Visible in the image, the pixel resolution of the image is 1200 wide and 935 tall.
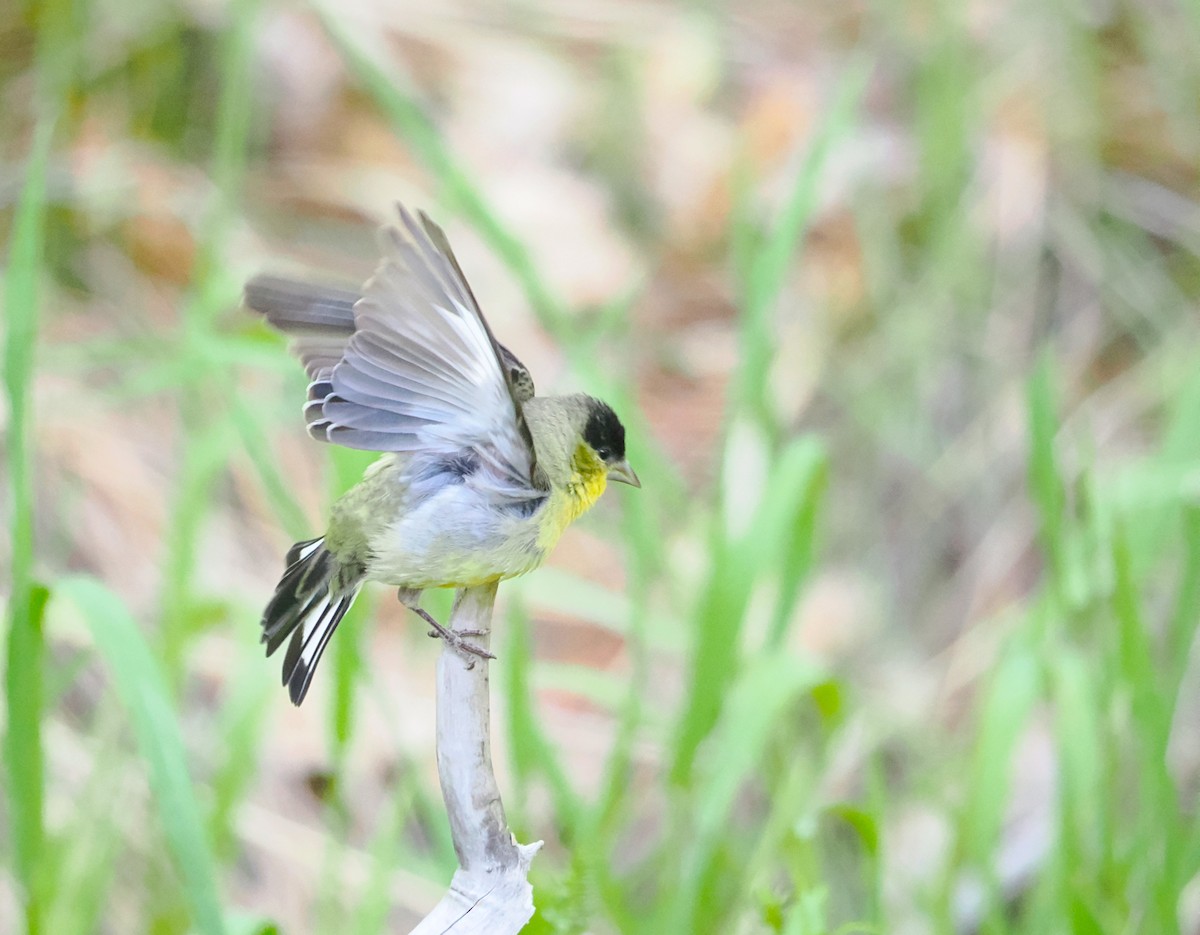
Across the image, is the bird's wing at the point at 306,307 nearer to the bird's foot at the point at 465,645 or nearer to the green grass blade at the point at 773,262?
the bird's foot at the point at 465,645

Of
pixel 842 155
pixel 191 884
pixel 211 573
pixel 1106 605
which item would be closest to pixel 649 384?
pixel 842 155

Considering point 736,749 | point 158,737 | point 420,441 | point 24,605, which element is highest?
point 420,441

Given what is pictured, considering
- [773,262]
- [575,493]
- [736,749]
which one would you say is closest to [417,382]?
[575,493]

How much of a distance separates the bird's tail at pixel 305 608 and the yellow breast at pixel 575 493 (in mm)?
175

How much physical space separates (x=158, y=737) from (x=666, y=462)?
1.48m

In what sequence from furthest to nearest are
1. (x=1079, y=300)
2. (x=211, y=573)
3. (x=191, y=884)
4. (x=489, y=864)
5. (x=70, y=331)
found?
(x=1079, y=300) < (x=70, y=331) < (x=211, y=573) < (x=191, y=884) < (x=489, y=864)

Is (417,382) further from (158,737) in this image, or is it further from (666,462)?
(666,462)

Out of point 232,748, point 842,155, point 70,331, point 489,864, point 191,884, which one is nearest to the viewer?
point 489,864

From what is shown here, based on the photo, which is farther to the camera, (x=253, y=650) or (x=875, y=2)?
(x=875, y=2)

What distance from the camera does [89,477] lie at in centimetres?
286

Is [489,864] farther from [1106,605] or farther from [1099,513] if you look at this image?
[1106,605]

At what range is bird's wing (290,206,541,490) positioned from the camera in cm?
103

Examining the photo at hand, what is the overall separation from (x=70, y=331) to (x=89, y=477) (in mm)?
460

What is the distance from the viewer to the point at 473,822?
1.02m
